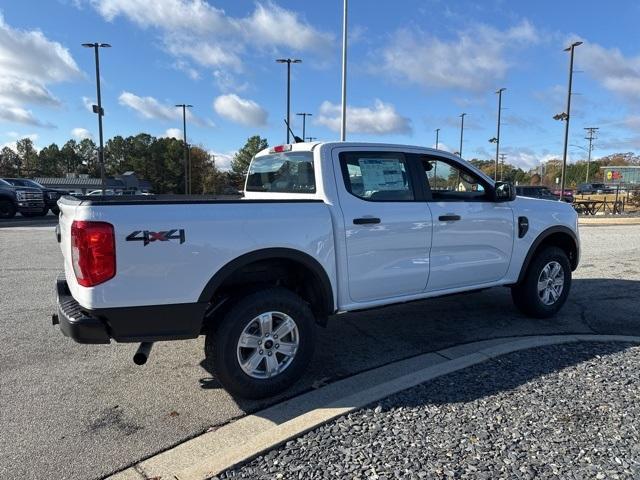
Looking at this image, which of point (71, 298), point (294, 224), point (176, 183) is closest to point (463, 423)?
point (294, 224)

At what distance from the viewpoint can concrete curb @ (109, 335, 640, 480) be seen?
274cm

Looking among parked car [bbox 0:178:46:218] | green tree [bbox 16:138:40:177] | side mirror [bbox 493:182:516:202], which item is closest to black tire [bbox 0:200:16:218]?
parked car [bbox 0:178:46:218]

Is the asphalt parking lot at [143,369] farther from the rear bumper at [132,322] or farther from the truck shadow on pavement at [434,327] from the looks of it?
the rear bumper at [132,322]

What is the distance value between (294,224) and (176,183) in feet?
295

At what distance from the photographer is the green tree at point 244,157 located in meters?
75.7

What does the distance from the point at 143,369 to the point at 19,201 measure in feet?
62.7

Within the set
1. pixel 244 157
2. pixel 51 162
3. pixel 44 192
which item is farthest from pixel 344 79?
pixel 51 162

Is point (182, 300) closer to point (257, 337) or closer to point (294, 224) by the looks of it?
point (257, 337)

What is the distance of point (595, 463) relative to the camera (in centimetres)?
273

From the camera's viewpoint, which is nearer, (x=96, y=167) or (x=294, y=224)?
(x=294, y=224)

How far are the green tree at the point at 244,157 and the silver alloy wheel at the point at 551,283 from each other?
67.1 meters

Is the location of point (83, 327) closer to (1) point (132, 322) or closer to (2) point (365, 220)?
(1) point (132, 322)

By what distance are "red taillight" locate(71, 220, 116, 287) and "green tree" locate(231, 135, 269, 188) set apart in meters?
68.9

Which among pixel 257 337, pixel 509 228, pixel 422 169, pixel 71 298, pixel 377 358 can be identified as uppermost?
pixel 422 169
